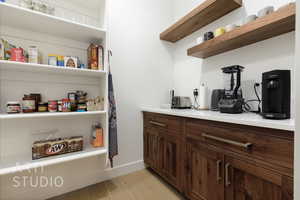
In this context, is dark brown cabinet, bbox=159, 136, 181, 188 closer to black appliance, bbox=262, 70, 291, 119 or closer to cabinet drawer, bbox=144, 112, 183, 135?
cabinet drawer, bbox=144, 112, 183, 135

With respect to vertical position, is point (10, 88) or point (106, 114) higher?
point (10, 88)

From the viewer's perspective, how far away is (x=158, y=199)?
129 cm

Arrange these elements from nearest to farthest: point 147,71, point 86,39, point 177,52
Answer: point 86,39 → point 147,71 → point 177,52

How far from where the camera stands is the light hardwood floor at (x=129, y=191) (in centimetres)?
132

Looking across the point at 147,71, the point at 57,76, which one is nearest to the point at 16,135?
the point at 57,76

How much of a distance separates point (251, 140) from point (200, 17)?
135 cm

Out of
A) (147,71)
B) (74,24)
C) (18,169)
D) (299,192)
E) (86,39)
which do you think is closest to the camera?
(299,192)

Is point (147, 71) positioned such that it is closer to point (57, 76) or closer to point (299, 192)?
point (57, 76)

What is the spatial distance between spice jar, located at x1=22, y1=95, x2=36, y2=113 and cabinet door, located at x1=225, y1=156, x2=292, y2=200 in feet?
5.12

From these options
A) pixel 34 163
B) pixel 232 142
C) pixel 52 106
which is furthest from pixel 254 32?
pixel 34 163

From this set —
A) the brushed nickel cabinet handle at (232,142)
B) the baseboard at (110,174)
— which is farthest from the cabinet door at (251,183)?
the baseboard at (110,174)

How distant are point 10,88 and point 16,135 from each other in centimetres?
42

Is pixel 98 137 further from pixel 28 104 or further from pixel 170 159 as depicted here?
pixel 170 159

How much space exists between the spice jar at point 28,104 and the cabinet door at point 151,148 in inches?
46.6
